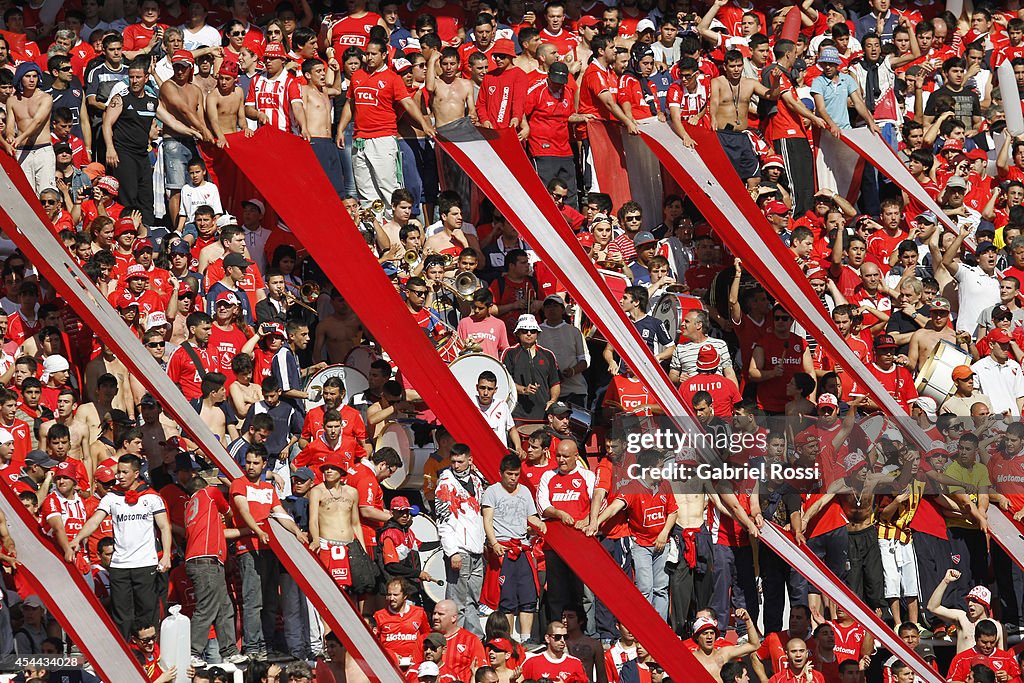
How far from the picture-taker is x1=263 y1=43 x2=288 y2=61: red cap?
1983cm

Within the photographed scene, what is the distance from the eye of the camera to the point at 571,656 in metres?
16.9

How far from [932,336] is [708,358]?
1.99m

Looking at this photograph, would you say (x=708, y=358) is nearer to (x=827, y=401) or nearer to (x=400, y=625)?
(x=827, y=401)

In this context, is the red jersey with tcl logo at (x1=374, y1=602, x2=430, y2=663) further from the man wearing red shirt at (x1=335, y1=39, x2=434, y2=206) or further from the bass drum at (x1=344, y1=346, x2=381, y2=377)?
the man wearing red shirt at (x1=335, y1=39, x2=434, y2=206)

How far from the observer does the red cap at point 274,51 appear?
65.1ft

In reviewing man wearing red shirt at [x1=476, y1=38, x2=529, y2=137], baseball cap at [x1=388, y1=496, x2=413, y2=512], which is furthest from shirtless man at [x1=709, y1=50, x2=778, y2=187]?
baseball cap at [x1=388, y1=496, x2=413, y2=512]

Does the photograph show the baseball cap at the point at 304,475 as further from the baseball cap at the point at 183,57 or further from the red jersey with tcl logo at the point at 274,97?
the baseball cap at the point at 183,57

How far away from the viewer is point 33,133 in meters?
19.1

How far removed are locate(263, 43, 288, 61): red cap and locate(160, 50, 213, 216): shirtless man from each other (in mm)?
800

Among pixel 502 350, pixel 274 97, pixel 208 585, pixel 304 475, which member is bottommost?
pixel 208 585

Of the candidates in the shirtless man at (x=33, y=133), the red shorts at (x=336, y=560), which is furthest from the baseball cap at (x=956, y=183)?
the shirtless man at (x=33, y=133)

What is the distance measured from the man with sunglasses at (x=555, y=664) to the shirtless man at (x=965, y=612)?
2848 mm

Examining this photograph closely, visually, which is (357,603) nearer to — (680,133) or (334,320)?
(334,320)

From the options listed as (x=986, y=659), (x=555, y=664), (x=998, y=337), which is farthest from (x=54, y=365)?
(x=998, y=337)
